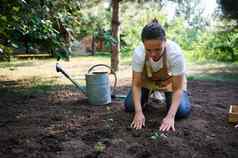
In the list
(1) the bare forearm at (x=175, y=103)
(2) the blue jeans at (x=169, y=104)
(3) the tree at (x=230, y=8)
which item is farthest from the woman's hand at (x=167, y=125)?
(3) the tree at (x=230, y=8)

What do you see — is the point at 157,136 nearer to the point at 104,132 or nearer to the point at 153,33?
the point at 104,132

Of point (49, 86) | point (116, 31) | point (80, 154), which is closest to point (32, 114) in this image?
point (80, 154)

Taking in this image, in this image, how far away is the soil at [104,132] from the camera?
322 cm

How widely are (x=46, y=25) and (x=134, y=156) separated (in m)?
2.84

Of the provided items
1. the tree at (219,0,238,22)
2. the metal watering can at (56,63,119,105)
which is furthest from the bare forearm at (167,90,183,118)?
the tree at (219,0,238,22)

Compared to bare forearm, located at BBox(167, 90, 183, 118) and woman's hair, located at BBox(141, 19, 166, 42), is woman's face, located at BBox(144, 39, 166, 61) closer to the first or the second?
woman's hair, located at BBox(141, 19, 166, 42)

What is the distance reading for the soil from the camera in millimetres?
3221

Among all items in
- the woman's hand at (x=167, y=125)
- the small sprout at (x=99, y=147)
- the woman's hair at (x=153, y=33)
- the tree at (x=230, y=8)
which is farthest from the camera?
the tree at (x=230, y=8)

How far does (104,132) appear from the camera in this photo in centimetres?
372

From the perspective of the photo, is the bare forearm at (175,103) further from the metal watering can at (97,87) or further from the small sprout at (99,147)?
the metal watering can at (97,87)

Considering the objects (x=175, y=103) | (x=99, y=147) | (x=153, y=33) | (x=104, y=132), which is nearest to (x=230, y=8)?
(x=175, y=103)

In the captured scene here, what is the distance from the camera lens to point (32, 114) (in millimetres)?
4594

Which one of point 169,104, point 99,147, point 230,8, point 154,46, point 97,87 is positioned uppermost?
point 230,8

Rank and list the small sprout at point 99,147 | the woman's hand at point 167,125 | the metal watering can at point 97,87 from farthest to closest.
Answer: the metal watering can at point 97,87
the woman's hand at point 167,125
the small sprout at point 99,147
